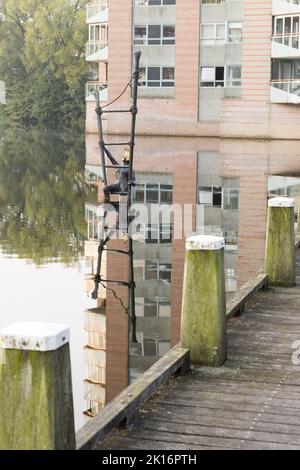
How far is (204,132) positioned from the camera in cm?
6531

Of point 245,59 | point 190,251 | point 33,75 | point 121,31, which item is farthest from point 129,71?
point 190,251

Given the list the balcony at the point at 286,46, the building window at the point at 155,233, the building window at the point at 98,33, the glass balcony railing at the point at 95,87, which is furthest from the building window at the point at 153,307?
the building window at the point at 98,33

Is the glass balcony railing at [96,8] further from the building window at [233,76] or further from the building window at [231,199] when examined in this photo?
the building window at [231,199]

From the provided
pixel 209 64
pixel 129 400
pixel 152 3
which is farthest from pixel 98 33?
pixel 129 400

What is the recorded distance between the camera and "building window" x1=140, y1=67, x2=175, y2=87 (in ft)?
213

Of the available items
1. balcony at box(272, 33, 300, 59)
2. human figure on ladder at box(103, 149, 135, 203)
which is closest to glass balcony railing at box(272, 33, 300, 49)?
balcony at box(272, 33, 300, 59)

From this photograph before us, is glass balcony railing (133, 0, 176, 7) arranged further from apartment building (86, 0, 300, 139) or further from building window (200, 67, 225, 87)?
building window (200, 67, 225, 87)

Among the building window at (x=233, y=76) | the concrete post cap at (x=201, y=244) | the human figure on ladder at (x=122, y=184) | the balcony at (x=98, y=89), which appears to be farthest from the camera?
the balcony at (x=98, y=89)

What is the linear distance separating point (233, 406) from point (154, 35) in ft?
195

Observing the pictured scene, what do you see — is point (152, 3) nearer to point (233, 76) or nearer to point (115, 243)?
point (233, 76)

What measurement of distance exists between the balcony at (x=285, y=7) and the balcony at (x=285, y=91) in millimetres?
4197

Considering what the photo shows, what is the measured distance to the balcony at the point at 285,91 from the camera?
60.6m

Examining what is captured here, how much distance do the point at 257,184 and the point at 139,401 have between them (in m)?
26.6
